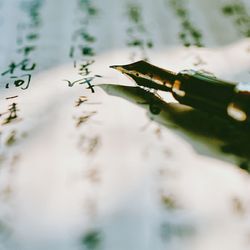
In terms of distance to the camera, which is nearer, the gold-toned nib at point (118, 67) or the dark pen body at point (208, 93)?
the dark pen body at point (208, 93)

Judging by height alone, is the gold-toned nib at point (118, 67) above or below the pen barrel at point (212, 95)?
above

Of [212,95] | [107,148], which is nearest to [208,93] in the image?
[212,95]

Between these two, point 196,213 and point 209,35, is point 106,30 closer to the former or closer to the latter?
point 209,35

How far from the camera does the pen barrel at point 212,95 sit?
0.43m

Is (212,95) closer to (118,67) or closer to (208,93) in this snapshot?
(208,93)

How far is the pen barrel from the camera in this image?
1.41ft

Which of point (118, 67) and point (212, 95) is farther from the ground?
point (118, 67)

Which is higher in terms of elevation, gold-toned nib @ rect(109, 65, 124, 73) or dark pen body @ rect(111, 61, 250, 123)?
gold-toned nib @ rect(109, 65, 124, 73)

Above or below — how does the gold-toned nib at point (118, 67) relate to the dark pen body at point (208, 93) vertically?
above

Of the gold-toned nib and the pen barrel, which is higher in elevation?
the gold-toned nib

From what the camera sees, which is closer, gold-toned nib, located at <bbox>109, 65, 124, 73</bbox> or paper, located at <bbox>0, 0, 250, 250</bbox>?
paper, located at <bbox>0, 0, 250, 250</bbox>

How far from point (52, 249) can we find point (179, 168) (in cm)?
14

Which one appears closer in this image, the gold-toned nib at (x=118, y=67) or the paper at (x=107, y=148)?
the paper at (x=107, y=148)

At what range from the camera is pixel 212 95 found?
1.46ft
